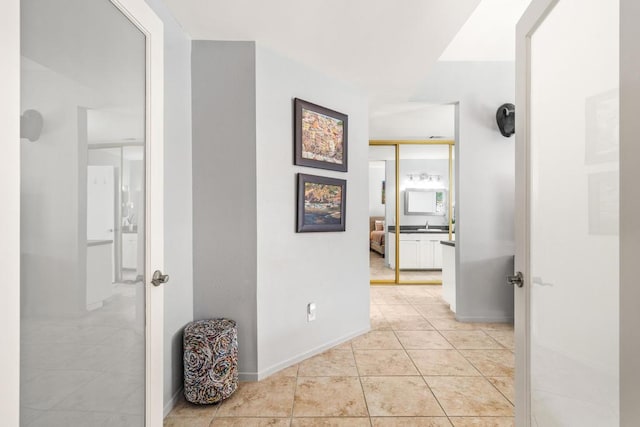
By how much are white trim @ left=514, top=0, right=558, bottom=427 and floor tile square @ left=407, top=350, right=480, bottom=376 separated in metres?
1.04

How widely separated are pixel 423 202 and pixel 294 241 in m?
3.65

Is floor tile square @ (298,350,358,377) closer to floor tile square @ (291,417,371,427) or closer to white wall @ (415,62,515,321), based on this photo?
floor tile square @ (291,417,371,427)

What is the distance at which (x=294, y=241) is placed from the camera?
2.68 meters

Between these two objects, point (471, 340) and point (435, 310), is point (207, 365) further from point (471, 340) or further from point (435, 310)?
point (435, 310)

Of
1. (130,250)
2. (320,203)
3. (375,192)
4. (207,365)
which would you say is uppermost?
(375,192)

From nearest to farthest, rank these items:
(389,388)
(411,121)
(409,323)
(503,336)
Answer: (389,388)
(503,336)
(409,323)
(411,121)

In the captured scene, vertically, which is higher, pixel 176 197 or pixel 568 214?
pixel 176 197

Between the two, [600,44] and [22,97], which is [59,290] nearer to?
[22,97]

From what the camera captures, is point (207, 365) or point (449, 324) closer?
point (207, 365)

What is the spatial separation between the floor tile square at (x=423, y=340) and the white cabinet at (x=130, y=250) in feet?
7.92

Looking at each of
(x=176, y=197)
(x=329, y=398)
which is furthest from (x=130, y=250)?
(x=329, y=398)
